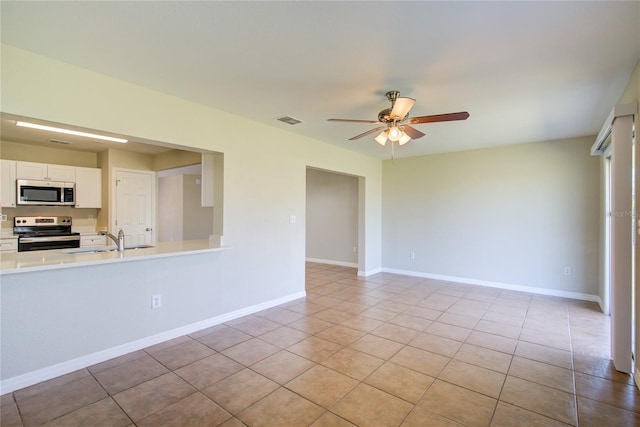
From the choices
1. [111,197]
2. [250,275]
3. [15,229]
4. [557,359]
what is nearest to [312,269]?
[250,275]

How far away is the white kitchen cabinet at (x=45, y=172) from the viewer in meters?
4.64

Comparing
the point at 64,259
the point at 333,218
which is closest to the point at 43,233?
the point at 64,259

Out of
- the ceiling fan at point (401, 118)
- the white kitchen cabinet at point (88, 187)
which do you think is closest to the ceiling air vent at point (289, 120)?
the ceiling fan at point (401, 118)

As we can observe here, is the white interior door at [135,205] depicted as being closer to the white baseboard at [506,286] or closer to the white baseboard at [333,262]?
the white baseboard at [333,262]

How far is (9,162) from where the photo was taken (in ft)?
14.8

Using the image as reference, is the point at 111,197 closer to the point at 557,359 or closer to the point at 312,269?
the point at 312,269

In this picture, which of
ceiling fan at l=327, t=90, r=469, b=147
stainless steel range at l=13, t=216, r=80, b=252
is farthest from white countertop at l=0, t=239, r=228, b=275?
stainless steel range at l=13, t=216, r=80, b=252

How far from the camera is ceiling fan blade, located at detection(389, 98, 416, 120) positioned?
2596mm

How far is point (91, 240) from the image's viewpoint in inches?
207

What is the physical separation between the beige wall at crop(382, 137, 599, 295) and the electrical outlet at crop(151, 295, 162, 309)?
15.3 ft

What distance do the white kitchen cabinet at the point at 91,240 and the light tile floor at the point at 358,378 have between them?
3361 mm

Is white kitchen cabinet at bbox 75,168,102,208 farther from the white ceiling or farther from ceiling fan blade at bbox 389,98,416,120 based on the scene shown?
ceiling fan blade at bbox 389,98,416,120

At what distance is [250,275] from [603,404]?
3.41m

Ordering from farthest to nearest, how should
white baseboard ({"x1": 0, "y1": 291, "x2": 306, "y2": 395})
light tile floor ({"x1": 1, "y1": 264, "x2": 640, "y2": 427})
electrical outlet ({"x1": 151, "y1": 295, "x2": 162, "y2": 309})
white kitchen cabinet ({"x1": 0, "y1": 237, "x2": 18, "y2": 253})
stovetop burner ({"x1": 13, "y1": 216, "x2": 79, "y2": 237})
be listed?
stovetop burner ({"x1": 13, "y1": 216, "x2": 79, "y2": 237}) → white kitchen cabinet ({"x1": 0, "y1": 237, "x2": 18, "y2": 253}) → electrical outlet ({"x1": 151, "y1": 295, "x2": 162, "y2": 309}) → white baseboard ({"x1": 0, "y1": 291, "x2": 306, "y2": 395}) → light tile floor ({"x1": 1, "y1": 264, "x2": 640, "y2": 427})
